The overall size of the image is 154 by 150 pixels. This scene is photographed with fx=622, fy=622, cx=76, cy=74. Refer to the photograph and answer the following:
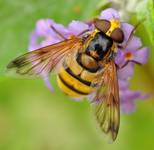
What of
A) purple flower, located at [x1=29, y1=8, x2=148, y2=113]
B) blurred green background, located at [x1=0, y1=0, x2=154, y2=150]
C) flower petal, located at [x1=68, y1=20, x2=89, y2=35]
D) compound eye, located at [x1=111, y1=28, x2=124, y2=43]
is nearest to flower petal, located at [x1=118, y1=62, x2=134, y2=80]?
purple flower, located at [x1=29, y1=8, x2=148, y2=113]

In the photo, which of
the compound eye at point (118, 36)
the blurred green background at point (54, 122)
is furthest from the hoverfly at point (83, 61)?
the blurred green background at point (54, 122)

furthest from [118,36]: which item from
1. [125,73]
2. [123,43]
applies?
[125,73]

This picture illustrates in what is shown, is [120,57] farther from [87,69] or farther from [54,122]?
[54,122]

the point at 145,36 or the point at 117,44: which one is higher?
the point at 145,36

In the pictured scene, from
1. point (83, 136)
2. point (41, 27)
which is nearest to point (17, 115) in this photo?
point (83, 136)

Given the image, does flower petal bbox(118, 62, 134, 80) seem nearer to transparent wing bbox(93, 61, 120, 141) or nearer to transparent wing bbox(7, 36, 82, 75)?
transparent wing bbox(93, 61, 120, 141)

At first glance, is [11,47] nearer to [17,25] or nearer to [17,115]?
[17,25]

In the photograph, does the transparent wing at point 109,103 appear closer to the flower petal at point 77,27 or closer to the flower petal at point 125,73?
the flower petal at point 125,73
